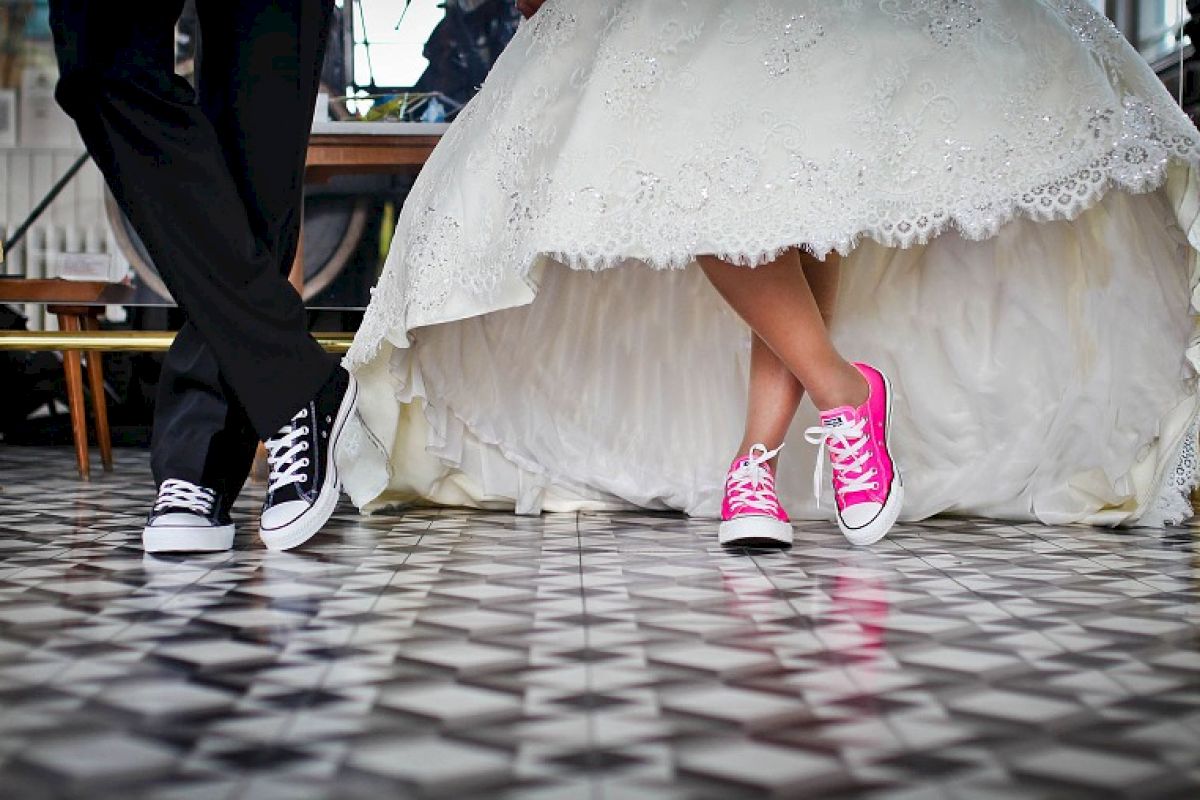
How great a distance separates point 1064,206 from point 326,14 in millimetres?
947

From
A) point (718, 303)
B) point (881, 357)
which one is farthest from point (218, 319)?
point (881, 357)

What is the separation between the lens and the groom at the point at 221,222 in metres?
1.59

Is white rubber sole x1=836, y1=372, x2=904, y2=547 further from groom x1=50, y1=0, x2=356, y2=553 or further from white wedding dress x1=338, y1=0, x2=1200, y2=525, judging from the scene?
groom x1=50, y1=0, x2=356, y2=553

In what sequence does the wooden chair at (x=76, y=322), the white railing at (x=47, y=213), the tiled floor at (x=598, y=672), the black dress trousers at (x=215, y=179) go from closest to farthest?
1. the tiled floor at (x=598, y=672)
2. the black dress trousers at (x=215, y=179)
3. the wooden chair at (x=76, y=322)
4. the white railing at (x=47, y=213)

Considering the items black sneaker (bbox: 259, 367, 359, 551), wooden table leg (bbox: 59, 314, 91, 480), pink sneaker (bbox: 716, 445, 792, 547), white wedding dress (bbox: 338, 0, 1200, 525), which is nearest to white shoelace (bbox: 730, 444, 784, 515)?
pink sneaker (bbox: 716, 445, 792, 547)

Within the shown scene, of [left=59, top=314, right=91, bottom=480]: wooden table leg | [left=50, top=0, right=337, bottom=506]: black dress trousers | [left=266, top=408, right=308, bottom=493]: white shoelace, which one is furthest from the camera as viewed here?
[left=59, top=314, right=91, bottom=480]: wooden table leg

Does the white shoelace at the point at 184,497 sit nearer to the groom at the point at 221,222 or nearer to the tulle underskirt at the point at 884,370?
the groom at the point at 221,222

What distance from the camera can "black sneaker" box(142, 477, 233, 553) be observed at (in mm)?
1619

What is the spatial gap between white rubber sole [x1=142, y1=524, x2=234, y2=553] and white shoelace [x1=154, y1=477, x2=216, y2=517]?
0.03m

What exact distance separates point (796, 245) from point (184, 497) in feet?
2.60

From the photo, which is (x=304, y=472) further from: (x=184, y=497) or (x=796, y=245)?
(x=796, y=245)

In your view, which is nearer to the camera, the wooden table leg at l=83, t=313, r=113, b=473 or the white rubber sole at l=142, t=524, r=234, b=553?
the white rubber sole at l=142, t=524, r=234, b=553

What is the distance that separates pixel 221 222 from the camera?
1643 mm

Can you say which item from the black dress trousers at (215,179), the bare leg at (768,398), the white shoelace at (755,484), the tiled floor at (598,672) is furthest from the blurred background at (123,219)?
the tiled floor at (598,672)
